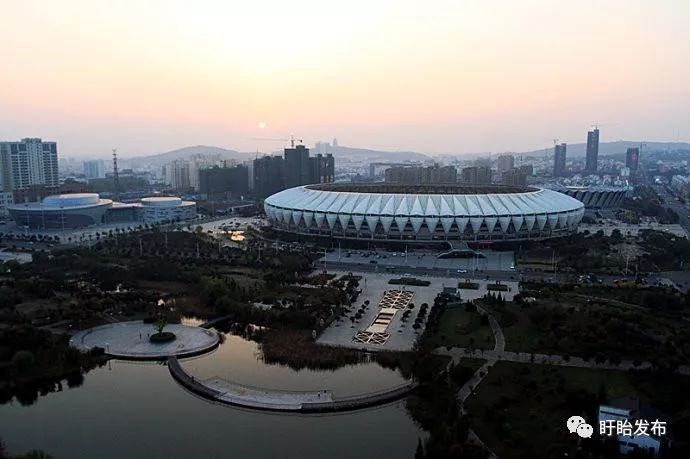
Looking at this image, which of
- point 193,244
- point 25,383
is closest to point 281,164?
point 193,244

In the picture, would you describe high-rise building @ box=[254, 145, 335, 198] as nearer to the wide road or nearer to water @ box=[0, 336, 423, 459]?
the wide road

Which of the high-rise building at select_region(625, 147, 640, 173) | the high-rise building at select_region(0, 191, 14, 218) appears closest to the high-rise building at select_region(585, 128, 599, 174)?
the high-rise building at select_region(625, 147, 640, 173)

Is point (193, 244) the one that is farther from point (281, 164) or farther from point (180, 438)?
point (281, 164)

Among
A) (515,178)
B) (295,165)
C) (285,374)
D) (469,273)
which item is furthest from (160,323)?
(515,178)

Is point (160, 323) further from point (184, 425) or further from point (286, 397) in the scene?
point (286, 397)

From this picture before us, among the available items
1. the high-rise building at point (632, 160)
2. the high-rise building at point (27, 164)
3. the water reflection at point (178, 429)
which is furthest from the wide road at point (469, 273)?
the high-rise building at point (632, 160)
